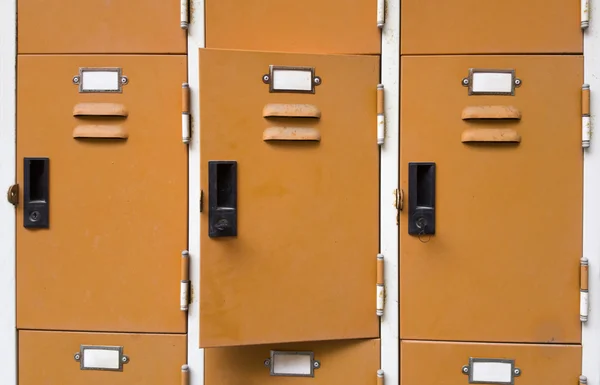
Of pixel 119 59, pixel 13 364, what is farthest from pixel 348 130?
pixel 13 364

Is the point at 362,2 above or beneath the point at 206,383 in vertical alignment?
above

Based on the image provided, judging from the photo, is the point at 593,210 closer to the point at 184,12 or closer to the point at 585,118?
the point at 585,118

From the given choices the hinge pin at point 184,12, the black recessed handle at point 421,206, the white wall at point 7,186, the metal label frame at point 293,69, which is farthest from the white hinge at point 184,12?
the black recessed handle at point 421,206

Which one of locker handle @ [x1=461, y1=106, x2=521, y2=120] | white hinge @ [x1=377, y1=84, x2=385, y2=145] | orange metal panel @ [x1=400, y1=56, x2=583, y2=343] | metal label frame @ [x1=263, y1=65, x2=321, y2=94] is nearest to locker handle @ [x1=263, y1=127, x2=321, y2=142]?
metal label frame @ [x1=263, y1=65, x2=321, y2=94]

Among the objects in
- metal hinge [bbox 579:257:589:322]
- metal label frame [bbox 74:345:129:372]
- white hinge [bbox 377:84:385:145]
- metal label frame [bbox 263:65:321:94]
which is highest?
metal label frame [bbox 263:65:321:94]

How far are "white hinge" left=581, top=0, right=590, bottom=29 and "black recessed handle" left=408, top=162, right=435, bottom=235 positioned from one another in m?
0.77

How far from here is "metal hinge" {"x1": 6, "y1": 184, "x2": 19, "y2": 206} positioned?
161cm

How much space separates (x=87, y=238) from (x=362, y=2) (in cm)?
141

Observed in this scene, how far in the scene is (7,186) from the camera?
165 centimetres

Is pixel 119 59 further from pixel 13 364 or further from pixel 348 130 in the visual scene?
pixel 13 364

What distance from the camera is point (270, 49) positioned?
1.61 m

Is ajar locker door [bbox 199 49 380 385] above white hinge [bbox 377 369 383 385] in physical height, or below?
above

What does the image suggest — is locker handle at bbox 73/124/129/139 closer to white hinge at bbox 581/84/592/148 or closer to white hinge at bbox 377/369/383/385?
white hinge at bbox 377/369/383/385

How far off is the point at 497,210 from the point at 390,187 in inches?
16.3
